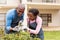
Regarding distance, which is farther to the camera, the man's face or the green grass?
the green grass

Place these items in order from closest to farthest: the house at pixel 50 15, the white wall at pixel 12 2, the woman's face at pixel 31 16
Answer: the woman's face at pixel 31 16 → the white wall at pixel 12 2 → the house at pixel 50 15

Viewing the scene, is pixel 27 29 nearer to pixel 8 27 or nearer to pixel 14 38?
pixel 8 27

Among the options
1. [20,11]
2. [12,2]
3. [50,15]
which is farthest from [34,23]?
[50,15]

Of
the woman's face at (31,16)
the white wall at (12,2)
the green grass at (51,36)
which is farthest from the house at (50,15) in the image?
the woman's face at (31,16)

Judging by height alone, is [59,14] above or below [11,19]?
below

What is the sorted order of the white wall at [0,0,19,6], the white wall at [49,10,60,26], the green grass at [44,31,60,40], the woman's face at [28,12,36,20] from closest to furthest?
the woman's face at [28,12,36,20] < the green grass at [44,31,60,40] < the white wall at [0,0,19,6] < the white wall at [49,10,60,26]

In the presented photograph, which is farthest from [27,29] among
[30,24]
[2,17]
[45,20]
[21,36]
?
[45,20]

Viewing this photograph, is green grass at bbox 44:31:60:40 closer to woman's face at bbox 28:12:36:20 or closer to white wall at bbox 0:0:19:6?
white wall at bbox 0:0:19:6

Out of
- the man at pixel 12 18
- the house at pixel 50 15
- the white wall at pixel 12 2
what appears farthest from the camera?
the house at pixel 50 15

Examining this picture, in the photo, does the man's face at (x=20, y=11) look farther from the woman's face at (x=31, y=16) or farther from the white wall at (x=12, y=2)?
the white wall at (x=12, y=2)

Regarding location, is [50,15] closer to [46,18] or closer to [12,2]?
[46,18]

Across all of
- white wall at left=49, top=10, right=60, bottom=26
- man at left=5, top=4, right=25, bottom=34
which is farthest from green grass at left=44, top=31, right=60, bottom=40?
man at left=5, top=4, right=25, bottom=34

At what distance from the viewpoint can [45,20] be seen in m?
25.0

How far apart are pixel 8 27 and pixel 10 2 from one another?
58.5ft
